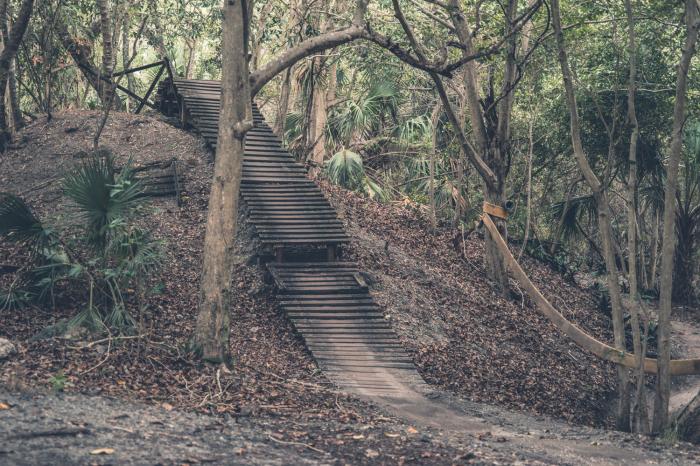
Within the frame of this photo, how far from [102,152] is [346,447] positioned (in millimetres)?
9522

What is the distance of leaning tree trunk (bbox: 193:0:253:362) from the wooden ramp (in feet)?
6.15

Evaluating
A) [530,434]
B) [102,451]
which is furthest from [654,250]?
[102,451]

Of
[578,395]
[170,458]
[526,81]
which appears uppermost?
[526,81]

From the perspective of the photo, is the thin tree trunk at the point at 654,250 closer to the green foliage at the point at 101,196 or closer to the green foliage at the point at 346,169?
the green foliage at the point at 346,169

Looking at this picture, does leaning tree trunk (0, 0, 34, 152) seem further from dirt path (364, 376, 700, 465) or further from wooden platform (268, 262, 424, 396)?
dirt path (364, 376, 700, 465)

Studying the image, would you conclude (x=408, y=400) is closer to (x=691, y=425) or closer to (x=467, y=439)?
(x=467, y=439)

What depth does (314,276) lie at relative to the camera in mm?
13688

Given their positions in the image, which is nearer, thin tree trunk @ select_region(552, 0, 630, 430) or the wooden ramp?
thin tree trunk @ select_region(552, 0, 630, 430)

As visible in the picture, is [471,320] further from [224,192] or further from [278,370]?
[224,192]

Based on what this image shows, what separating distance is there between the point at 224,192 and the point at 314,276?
3861 millimetres

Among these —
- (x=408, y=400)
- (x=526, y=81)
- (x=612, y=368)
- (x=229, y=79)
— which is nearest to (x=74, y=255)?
(x=229, y=79)

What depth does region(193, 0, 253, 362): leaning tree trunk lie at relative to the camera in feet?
33.2

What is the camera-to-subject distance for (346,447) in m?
7.78

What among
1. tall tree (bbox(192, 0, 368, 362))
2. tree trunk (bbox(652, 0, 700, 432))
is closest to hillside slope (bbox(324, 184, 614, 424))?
tree trunk (bbox(652, 0, 700, 432))
